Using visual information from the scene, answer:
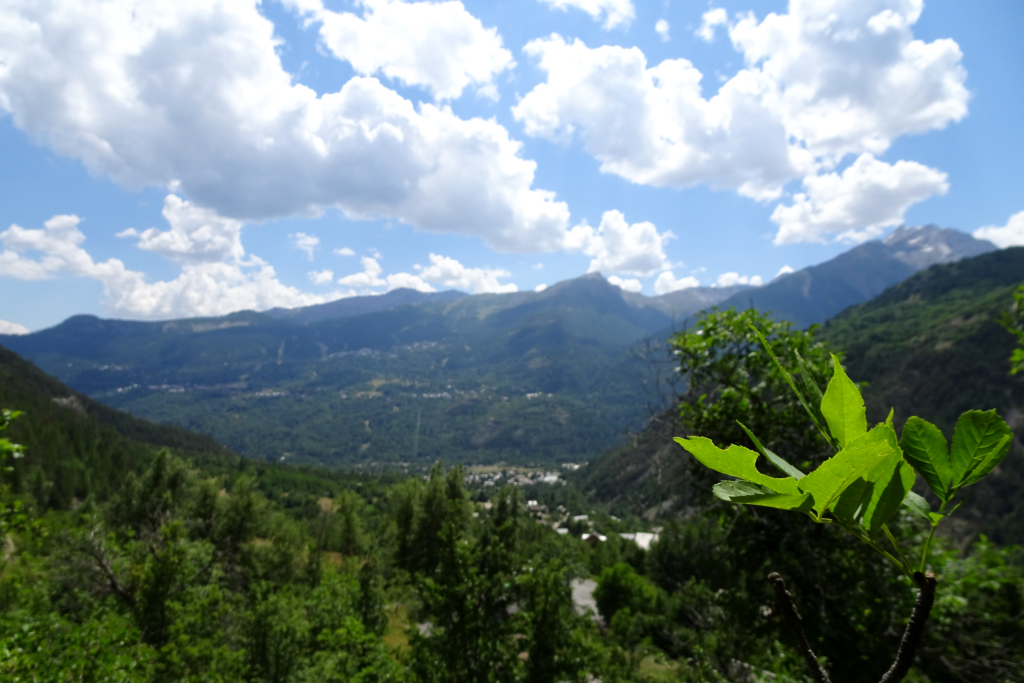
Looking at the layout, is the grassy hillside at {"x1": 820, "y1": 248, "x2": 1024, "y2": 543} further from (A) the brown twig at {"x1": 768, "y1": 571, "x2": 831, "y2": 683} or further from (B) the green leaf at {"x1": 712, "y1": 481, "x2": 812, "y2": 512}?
(B) the green leaf at {"x1": 712, "y1": 481, "x2": 812, "y2": 512}

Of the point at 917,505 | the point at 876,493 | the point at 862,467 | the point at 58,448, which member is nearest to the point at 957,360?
the point at 917,505

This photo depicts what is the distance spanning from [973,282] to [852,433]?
24775cm

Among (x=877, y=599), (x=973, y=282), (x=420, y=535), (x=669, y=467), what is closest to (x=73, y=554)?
(x=669, y=467)

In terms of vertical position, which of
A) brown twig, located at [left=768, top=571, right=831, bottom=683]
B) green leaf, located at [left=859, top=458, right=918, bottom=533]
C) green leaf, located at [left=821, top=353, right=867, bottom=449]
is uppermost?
green leaf, located at [left=821, top=353, right=867, bottom=449]

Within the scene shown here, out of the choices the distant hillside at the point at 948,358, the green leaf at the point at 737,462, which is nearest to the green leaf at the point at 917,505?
the green leaf at the point at 737,462

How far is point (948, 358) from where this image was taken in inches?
4870

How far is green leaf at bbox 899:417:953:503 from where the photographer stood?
0.88m

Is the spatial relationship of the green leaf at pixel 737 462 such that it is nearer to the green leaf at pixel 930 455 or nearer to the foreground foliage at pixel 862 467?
the foreground foliage at pixel 862 467

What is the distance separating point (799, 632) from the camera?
106 cm

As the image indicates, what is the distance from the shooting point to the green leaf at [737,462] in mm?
700

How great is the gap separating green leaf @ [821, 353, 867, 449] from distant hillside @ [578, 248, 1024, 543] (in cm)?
6219

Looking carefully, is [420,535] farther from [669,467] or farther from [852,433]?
[852,433]

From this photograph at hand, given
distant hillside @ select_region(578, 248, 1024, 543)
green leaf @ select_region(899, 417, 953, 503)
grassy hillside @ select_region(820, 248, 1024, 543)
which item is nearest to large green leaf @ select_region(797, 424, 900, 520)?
green leaf @ select_region(899, 417, 953, 503)

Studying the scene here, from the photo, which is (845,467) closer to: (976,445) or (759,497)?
(759,497)
